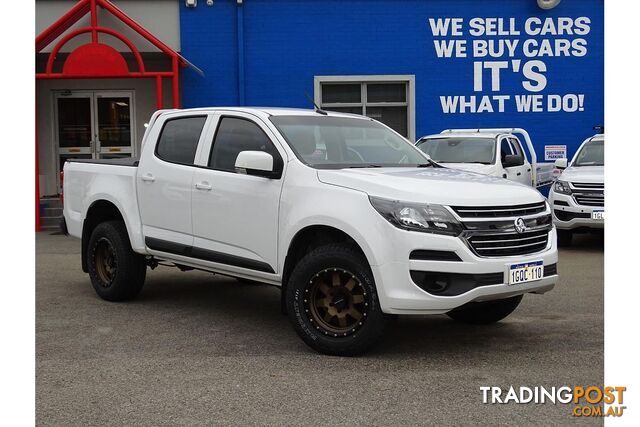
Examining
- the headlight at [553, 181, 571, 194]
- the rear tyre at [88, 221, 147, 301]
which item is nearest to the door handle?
the rear tyre at [88, 221, 147, 301]

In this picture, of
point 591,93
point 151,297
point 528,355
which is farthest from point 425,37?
point 528,355

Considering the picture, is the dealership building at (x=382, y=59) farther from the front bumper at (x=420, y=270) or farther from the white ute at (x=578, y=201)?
the front bumper at (x=420, y=270)

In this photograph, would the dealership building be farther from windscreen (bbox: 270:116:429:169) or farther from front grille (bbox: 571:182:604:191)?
windscreen (bbox: 270:116:429:169)

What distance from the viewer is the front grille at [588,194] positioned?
37.2 feet

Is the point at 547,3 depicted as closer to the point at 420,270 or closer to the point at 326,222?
the point at 326,222

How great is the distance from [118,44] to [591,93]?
34.7 ft

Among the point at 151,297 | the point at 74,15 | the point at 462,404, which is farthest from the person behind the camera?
the point at 74,15

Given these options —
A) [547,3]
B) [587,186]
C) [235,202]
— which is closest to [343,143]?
[235,202]

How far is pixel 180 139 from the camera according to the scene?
716cm

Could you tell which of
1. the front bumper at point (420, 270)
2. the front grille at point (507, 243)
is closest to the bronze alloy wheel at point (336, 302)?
the front bumper at point (420, 270)

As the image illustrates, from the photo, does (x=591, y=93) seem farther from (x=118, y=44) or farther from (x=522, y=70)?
(x=118, y=44)

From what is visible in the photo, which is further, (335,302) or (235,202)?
(235,202)

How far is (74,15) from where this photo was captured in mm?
15516

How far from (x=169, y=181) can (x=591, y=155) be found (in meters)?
8.31
